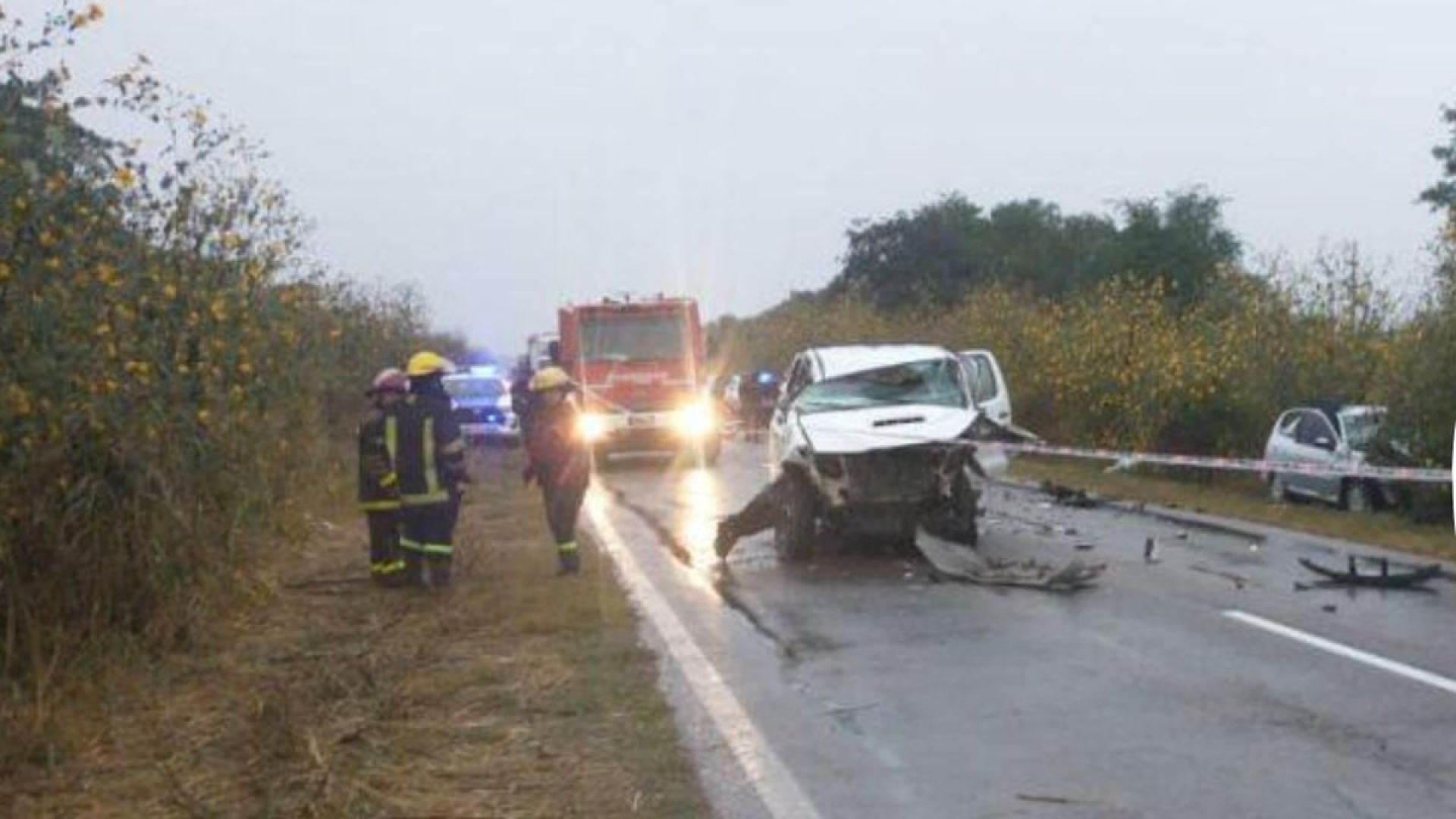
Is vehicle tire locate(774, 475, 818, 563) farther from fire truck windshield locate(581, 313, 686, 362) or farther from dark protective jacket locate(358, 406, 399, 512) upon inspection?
fire truck windshield locate(581, 313, 686, 362)

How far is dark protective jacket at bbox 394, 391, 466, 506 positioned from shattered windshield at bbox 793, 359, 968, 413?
158 inches

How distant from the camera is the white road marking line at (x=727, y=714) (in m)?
6.52

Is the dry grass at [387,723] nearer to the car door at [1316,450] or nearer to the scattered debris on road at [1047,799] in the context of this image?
the scattered debris on road at [1047,799]

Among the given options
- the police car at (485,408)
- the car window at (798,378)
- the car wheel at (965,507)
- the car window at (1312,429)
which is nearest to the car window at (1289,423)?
the car window at (1312,429)

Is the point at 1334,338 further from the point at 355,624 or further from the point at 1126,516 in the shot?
the point at 355,624

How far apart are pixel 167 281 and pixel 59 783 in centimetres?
421

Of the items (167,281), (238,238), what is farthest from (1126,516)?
(167,281)

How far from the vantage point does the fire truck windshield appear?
29906 millimetres

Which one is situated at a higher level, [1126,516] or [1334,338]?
[1334,338]

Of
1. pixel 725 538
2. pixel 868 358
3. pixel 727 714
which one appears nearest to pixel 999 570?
pixel 725 538

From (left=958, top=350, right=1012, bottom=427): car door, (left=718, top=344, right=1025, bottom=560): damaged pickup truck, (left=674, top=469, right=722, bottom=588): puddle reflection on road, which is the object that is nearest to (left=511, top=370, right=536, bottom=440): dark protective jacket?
(left=674, top=469, right=722, bottom=588): puddle reflection on road

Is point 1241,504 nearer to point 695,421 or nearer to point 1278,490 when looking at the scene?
point 1278,490

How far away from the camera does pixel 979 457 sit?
47.1ft

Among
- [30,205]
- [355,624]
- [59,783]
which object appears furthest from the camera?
[355,624]
